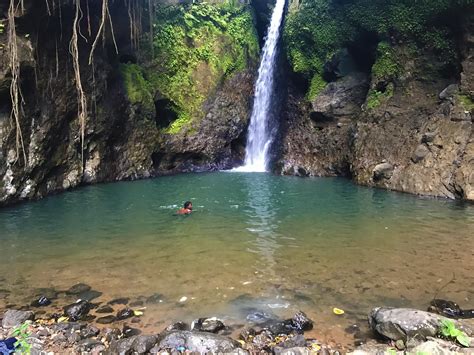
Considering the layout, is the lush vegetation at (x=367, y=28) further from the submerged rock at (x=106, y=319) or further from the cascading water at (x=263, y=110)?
the submerged rock at (x=106, y=319)

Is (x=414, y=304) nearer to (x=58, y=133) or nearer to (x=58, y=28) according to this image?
(x=58, y=133)

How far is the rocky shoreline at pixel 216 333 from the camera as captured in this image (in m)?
4.11

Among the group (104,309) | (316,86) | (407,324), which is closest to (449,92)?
(316,86)

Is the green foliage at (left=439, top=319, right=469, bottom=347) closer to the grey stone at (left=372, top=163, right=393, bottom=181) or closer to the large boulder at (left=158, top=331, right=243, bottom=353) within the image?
the large boulder at (left=158, top=331, right=243, bottom=353)

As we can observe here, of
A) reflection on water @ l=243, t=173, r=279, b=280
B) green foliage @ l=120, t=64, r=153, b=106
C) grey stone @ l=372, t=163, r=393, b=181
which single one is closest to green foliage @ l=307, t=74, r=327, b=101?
grey stone @ l=372, t=163, r=393, b=181

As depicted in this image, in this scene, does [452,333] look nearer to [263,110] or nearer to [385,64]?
[385,64]

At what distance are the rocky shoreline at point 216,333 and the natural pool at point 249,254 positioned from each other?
26 centimetres

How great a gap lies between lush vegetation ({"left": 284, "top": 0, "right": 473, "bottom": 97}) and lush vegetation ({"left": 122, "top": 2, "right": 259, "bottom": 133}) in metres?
3.81

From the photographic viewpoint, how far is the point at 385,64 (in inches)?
714

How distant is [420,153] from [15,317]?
550 inches

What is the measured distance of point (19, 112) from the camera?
1302 cm

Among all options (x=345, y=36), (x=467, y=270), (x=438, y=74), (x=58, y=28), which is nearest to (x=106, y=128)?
(x=58, y=28)

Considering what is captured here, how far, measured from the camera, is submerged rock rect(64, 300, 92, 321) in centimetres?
525

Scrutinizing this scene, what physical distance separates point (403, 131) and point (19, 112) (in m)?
14.3
